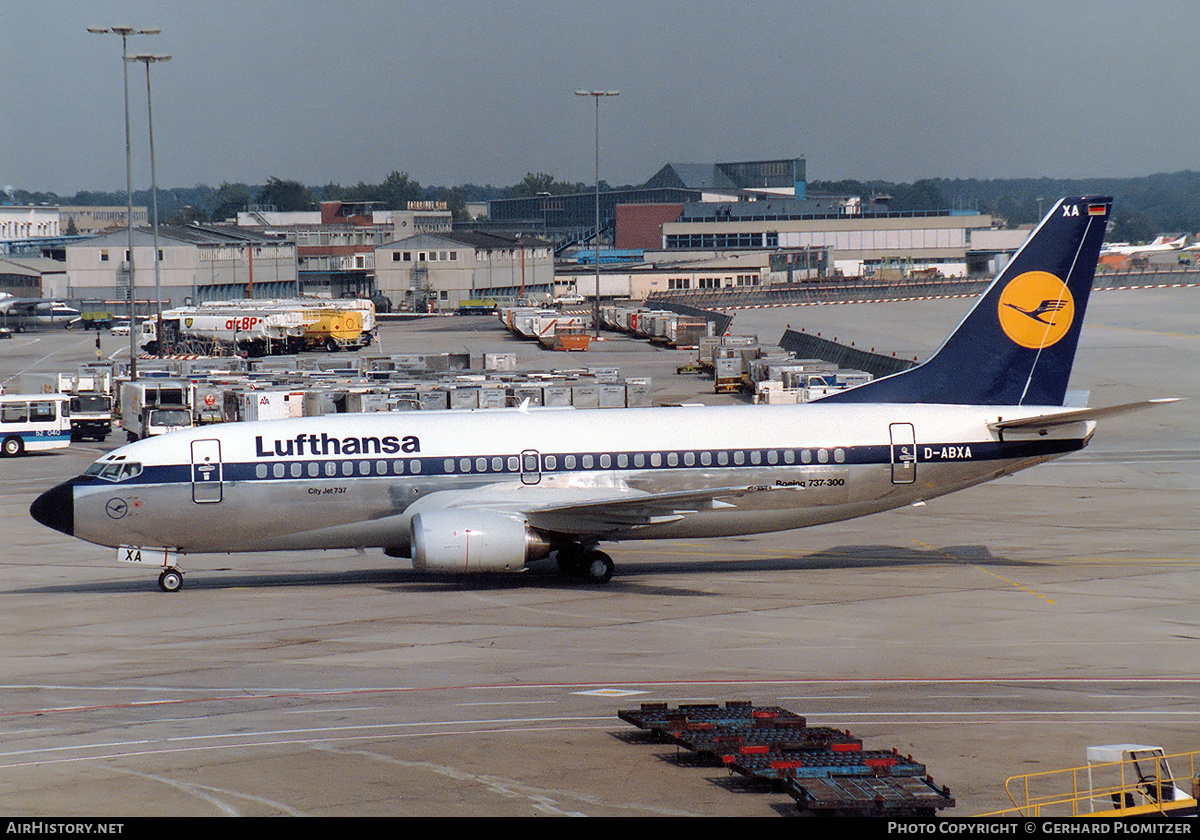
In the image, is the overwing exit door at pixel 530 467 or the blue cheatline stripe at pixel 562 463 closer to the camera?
the blue cheatline stripe at pixel 562 463

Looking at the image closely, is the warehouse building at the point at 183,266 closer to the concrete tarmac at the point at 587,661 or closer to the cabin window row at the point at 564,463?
the concrete tarmac at the point at 587,661

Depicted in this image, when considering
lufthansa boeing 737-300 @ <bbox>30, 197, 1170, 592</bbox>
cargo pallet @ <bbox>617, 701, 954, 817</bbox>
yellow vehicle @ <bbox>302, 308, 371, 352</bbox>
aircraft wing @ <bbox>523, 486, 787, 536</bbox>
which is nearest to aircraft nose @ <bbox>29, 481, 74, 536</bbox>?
lufthansa boeing 737-300 @ <bbox>30, 197, 1170, 592</bbox>

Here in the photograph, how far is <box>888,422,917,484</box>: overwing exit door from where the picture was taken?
115 feet

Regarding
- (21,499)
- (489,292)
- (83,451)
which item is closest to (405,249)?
(489,292)

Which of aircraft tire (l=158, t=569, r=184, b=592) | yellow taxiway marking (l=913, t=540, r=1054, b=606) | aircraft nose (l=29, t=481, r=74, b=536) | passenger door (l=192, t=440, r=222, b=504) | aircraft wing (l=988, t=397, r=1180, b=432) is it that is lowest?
aircraft tire (l=158, t=569, r=184, b=592)

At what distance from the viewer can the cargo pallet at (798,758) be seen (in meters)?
15.8

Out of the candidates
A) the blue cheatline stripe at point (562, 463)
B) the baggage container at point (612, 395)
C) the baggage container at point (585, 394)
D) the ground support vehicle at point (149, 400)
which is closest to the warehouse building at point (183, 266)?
the ground support vehicle at point (149, 400)

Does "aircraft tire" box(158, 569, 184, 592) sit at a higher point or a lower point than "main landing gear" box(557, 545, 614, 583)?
lower

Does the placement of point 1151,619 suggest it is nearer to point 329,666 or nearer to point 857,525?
point 857,525

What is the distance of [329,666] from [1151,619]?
17.7 metres

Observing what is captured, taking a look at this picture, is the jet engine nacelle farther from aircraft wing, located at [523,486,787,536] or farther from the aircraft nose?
the aircraft nose

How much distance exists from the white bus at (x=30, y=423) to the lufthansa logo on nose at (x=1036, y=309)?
154ft

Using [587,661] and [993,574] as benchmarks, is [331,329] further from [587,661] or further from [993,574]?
[587,661]

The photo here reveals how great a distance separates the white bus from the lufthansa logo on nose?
4688 centimetres
